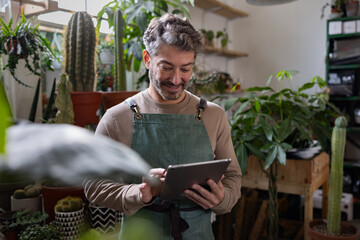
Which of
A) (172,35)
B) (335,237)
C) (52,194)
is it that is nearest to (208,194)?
(172,35)

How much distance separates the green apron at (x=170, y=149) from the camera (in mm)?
1390

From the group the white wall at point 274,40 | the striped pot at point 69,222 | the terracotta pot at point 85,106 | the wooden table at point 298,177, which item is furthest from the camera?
the white wall at point 274,40

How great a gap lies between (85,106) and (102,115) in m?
0.15

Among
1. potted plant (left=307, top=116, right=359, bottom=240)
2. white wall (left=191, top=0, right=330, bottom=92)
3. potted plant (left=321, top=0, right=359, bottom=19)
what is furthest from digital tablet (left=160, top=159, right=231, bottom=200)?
potted plant (left=321, top=0, right=359, bottom=19)

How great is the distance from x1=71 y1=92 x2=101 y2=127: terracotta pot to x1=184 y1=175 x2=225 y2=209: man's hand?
90 centimetres

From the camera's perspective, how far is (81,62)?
1.91 metres

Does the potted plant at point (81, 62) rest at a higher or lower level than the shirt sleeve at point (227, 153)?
higher

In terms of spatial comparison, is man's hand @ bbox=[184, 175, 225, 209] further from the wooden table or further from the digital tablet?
the wooden table

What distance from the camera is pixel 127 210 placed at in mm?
1266

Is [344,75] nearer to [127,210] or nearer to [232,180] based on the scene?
[232,180]

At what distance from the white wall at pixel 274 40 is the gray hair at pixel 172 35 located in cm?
300

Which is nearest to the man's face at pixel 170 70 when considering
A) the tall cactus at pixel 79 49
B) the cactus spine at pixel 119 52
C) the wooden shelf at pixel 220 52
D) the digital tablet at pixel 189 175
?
the digital tablet at pixel 189 175

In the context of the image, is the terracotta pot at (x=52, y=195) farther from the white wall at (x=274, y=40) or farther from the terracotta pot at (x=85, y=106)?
the white wall at (x=274, y=40)

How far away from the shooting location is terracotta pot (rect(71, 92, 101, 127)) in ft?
6.00
